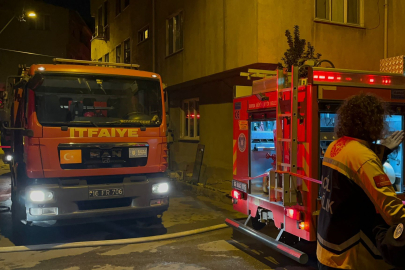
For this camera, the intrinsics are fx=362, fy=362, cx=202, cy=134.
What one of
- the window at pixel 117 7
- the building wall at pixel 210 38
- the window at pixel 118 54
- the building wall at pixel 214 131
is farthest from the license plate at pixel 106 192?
the window at pixel 117 7

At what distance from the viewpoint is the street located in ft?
16.3

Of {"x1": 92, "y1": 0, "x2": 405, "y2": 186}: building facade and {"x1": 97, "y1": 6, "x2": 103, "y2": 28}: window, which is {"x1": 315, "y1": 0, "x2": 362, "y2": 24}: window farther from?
{"x1": 97, "y1": 6, "x2": 103, "y2": 28}: window

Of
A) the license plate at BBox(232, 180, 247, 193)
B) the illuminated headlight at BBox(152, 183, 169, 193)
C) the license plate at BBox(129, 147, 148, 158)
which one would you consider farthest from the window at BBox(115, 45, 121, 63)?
the license plate at BBox(232, 180, 247, 193)

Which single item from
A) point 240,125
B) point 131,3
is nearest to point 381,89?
point 240,125

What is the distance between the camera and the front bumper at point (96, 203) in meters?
5.45

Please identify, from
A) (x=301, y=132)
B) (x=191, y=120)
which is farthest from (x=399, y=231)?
(x=191, y=120)

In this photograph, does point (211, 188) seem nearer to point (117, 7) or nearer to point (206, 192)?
point (206, 192)

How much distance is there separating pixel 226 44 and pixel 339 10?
3.29m

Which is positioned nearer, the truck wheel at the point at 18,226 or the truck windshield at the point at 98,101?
the truck windshield at the point at 98,101

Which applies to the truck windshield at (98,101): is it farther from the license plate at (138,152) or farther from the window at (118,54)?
the window at (118,54)

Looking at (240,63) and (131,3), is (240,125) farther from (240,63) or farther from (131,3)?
(131,3)

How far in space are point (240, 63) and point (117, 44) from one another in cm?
1324

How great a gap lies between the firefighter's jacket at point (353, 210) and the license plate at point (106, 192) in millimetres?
4146

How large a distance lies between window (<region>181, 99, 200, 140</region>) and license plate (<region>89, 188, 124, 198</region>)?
295 inches
